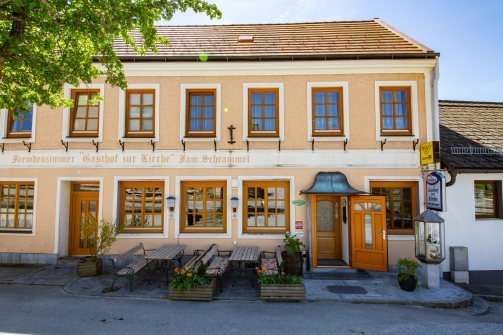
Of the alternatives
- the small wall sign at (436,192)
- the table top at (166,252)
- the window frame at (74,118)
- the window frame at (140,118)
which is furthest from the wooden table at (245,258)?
the window frame at (74,118)

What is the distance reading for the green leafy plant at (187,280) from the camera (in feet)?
22.5

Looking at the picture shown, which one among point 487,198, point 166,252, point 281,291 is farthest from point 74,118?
point 487,198

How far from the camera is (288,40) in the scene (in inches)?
448

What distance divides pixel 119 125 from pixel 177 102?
1.98 meters

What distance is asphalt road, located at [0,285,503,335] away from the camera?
5520 mm

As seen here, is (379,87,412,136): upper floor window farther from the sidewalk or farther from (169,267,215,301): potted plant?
(169,267,215,301): potted plant

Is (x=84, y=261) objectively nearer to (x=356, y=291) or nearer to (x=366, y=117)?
(x=356, y=291)

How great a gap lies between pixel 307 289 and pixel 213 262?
2516 mm

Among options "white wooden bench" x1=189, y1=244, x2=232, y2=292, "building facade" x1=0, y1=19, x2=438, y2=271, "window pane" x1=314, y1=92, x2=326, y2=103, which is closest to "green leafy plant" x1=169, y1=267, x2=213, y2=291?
"white wooden bench" x1=189, y1=244, x2=232, y2=292

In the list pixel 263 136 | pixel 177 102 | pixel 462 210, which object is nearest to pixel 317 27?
pixel 263 136

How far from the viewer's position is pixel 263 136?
9844mm

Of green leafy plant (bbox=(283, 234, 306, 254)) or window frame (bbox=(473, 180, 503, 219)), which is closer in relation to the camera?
green leafy plant (bbox=(283, 234, 306, 254))

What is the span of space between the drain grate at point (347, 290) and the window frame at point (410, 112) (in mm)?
4506

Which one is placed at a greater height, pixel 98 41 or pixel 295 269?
pixel 98 41
